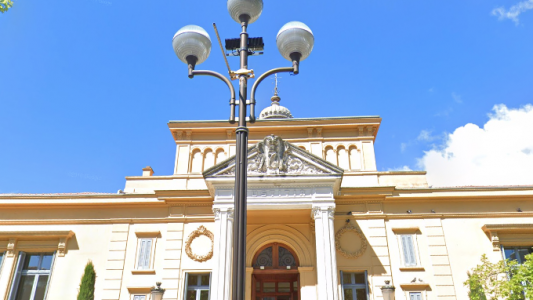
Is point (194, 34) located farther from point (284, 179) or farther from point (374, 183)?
point (374, 183)

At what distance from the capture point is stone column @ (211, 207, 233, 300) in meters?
15.1

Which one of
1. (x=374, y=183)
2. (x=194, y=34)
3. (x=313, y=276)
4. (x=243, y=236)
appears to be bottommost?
(x=243, y=236)

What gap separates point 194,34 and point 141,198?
43.2ft

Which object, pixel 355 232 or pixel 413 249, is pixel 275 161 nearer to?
pixel 355 232

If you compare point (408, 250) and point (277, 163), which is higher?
point (277, 163)

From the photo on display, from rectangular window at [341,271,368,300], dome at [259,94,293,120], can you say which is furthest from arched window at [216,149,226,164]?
rectangular window at [341,271,368,300]

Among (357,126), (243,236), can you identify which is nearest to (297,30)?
(243,236)

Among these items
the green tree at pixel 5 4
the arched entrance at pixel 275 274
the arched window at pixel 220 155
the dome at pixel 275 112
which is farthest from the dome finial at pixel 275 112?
the green tree at pixel 5 4

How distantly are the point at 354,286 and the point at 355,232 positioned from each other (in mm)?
2228

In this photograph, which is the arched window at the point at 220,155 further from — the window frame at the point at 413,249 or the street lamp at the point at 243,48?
the street lamp at the point at 243,48

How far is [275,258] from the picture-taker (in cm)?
1866

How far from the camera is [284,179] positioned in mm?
16969

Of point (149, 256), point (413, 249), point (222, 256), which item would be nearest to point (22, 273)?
point (149, 256)

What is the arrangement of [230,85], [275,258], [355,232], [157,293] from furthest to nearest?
[275,258]
[355,232]
[157,293]
[230,85]
